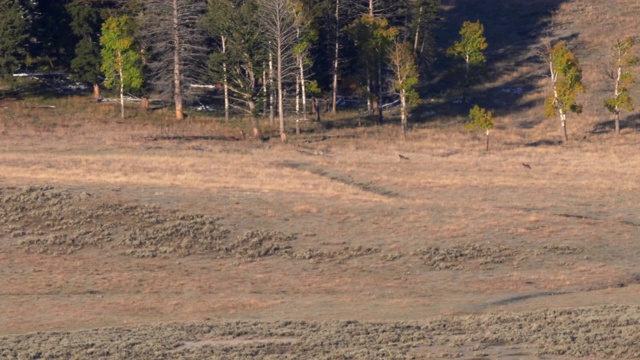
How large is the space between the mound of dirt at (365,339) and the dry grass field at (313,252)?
7cm

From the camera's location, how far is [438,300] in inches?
1076

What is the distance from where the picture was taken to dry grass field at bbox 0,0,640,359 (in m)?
21.9

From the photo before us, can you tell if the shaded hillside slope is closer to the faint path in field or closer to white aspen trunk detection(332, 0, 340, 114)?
white aspen trunk detection(332, 0, 340, 114)

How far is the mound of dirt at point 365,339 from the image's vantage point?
20.1m

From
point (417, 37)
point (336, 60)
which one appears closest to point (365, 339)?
point (336, 60)

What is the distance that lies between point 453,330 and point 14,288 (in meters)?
13.6

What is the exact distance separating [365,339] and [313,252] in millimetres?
11794

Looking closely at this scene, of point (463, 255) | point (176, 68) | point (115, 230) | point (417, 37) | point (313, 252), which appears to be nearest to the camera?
point (463, 255)

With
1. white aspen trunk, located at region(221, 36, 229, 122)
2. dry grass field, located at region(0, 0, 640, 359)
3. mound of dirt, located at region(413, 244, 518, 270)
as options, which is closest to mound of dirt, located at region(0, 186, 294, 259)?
dry grass field, located at region(0, 0, 640, 359)

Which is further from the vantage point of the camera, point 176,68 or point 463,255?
point 176,68

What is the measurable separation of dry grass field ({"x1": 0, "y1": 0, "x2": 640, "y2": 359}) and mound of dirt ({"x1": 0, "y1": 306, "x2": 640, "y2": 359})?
0.07 meters

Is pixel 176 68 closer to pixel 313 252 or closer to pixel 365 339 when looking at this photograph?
pixel 313 252

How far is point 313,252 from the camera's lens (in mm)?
33281

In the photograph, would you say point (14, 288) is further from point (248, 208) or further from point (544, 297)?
point (544, 297)
